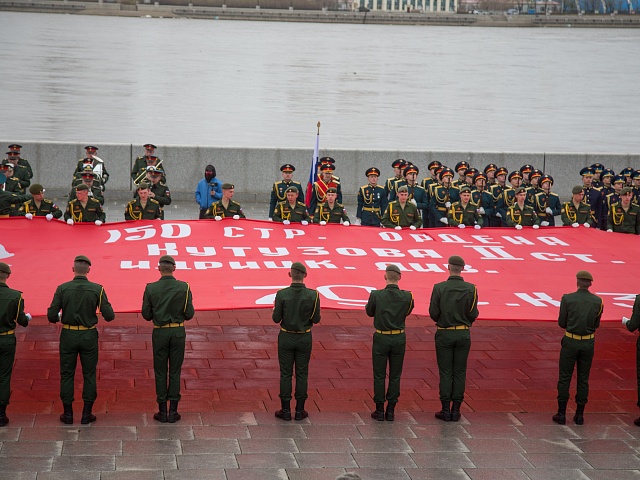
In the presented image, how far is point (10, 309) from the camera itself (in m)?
8.55

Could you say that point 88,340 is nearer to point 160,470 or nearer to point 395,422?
point 160,470

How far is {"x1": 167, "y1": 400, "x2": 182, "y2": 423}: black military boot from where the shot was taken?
351 inches

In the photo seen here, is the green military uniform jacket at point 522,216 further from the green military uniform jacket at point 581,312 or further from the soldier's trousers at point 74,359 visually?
the soldier's trousers at point 74,359

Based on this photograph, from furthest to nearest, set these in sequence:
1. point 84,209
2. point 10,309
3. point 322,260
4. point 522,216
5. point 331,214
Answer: point 522,216
point 331,214
point 84,209
point 322,260
point 10,309

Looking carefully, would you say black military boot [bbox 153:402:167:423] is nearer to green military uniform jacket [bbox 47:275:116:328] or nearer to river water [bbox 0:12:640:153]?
green military uniform jacket [bbox 47:275:116:328]

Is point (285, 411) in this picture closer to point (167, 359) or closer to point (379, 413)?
point (379, 413)

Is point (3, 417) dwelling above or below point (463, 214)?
below

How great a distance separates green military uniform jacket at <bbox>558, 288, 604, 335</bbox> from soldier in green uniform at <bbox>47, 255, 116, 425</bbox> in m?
4.24

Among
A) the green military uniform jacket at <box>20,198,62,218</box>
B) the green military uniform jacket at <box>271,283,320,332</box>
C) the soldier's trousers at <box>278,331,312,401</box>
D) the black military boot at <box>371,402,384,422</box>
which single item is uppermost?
the green military uniform jacket at <box>20,198,62,218</box>

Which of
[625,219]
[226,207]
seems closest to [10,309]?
[226,207]

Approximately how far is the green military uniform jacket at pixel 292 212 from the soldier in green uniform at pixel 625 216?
475 cm

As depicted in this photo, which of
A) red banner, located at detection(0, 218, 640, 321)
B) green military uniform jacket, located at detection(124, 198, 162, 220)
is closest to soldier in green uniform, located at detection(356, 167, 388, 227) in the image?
green military uniform jacket, located at detection(124, 198, 162, 220)

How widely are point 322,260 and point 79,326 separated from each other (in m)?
3.02

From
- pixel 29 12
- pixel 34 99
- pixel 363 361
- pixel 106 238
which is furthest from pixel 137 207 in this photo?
pixel 29 12
